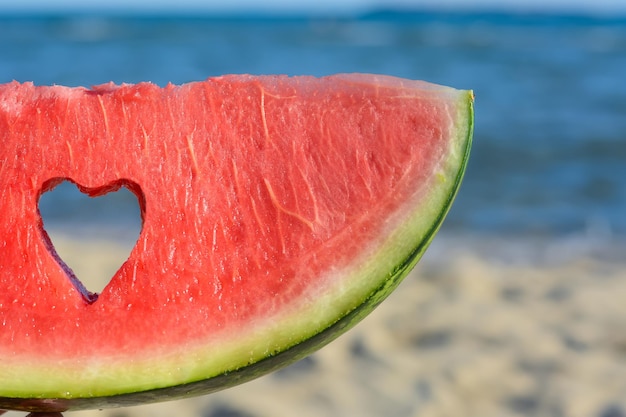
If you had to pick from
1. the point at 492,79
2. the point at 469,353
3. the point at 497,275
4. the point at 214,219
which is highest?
the point at 492,79

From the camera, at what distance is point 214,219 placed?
3.37ft

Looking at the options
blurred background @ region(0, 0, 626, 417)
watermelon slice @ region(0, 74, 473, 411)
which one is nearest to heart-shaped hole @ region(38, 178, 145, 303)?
blurred background @ region(0, 0, 626, 417)

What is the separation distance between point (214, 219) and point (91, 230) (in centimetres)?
332

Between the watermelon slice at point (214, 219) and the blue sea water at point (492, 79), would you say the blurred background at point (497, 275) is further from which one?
the watermelon slice at point (214, 219)

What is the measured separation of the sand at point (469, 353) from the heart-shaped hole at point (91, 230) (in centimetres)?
2

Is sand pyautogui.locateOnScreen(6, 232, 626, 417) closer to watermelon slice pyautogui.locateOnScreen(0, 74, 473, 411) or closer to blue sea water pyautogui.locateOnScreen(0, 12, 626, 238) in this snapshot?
blue sea water pyautogui.locateOnScreen(0, 12, 626, 238)

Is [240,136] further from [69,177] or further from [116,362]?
[116,362]

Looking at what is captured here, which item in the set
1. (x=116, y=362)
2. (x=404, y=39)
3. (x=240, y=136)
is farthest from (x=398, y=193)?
(x=404, y=39)

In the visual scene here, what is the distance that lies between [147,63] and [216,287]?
28.4 feet

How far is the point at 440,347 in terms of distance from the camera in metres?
2.74

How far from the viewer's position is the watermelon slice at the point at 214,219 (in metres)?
0.97

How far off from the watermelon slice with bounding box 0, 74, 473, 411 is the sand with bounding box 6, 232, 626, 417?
138cm

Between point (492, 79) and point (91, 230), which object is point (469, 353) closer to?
point (91, 230)

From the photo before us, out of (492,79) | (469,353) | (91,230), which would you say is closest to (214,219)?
(469,353)
